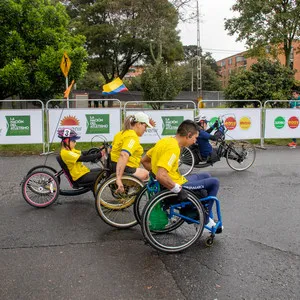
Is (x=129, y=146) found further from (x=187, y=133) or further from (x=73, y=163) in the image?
(x=73, y=163)

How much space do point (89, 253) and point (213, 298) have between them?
154 centimetres

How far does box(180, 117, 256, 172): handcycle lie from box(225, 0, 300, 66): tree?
17.4m

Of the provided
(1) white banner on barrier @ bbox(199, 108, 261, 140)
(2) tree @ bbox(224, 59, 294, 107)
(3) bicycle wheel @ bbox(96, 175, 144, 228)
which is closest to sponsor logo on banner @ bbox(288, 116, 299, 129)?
(1) white banner on barrier @ bbox(199, 108, 261, 140)

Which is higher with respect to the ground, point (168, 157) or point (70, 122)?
point (70, 122)

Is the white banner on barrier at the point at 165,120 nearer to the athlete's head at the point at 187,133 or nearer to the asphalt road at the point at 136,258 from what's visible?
the asphalt road at the point at 136,258

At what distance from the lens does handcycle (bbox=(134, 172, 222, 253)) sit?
12.9 ft

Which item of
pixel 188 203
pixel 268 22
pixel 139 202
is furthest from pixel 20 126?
pixel 268 22

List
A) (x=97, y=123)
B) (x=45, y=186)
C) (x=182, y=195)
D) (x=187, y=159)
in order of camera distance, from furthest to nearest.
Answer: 1. (x=97, y=123)
2. (x=187, y=159)
3. (x=45, y=186)
4. (x=182, y=195)

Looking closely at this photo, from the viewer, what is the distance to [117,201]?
16.1ft

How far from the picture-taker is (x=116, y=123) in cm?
1123

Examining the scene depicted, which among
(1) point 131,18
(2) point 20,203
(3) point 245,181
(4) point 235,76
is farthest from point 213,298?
(1) point 131,18

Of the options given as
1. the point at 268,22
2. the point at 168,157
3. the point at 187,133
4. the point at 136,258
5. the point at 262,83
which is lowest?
the point at 136,258

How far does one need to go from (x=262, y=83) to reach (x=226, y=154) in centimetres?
1133

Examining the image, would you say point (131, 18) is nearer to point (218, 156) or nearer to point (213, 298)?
point (218, 156)
